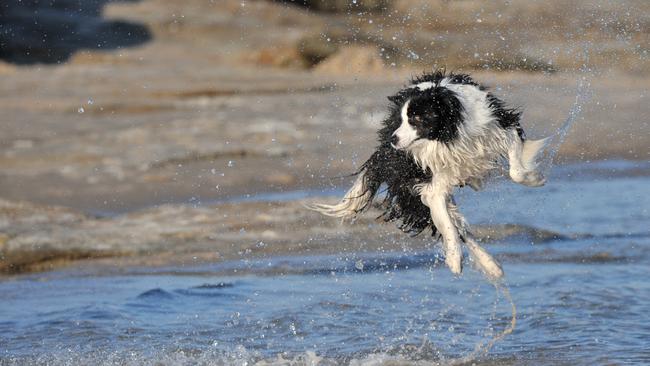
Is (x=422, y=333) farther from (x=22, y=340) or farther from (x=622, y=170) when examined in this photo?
(x=622, y=170)

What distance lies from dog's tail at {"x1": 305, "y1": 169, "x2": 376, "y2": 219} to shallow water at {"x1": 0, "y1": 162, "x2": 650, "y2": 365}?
24.5 inches

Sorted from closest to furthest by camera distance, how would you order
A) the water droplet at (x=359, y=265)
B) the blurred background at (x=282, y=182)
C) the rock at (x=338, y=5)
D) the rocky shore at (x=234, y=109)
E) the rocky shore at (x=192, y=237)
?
1. the blurred background at (x=282, y=182)
2. the water droplet at (x=359, y=265)
3. the rocky shore at (x=192, y=237)
4. the rocky shore at (x=234, y=109)
5. the rock at (x=338, y=5)

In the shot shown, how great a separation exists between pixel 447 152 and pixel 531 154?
1.60 ft

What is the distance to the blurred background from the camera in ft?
20.5

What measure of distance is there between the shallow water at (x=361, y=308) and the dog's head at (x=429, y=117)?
116 cm

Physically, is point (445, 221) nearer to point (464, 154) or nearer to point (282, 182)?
point (464, 154)

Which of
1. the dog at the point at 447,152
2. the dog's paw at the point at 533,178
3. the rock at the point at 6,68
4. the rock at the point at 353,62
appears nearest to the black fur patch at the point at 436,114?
the dog at the point at 447,152

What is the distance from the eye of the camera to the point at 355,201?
6.04 metres

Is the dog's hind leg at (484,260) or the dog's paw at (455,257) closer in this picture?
the dog's paw at (455,257)

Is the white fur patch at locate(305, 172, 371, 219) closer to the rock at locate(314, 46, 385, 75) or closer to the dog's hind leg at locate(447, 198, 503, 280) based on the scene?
the dog's hind leg at locate(447, 198, 503, 280)

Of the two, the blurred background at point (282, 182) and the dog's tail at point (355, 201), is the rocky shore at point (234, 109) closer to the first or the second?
the blurred background at point (282, 182)

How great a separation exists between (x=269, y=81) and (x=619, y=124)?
16.2 ft

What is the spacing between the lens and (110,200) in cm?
971

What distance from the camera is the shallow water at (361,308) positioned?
5.80 m
